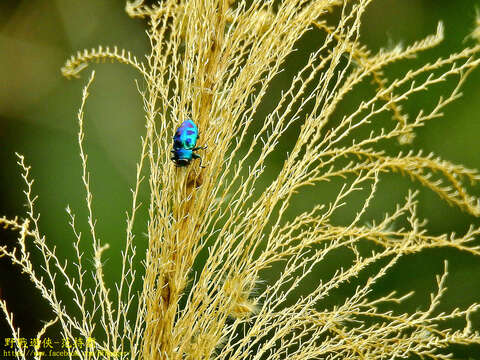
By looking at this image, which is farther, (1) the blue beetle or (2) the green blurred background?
(2) the green blurred background

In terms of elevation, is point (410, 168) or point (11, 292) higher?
point (410, 168)

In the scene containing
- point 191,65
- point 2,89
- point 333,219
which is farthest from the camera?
point 2,89

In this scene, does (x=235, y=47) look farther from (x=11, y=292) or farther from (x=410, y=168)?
(x=11, y=292)

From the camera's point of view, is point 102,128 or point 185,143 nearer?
point 185,143

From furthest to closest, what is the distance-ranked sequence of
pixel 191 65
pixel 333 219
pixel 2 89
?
pixel 2 89, pixel 333 219, pixel 191 65

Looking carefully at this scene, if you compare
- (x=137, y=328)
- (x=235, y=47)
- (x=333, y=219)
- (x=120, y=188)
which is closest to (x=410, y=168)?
(x=235, y=47)
